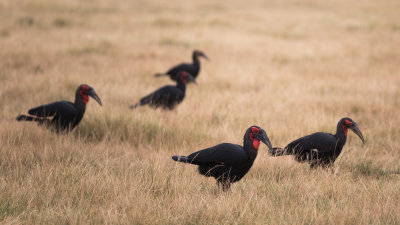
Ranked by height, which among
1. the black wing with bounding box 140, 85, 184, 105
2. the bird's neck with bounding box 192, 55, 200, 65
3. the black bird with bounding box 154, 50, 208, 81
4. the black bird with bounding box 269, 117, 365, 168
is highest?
the bird's neck with bounding box 192, 55, 200, 65

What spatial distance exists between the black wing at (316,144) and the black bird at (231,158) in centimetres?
98

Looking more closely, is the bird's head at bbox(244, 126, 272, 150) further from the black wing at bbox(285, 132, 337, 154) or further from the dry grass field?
the black wing at bbox(285, 132, 337, 154)

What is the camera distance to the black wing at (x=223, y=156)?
12.4ft

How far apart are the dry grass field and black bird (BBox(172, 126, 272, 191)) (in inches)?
6.8

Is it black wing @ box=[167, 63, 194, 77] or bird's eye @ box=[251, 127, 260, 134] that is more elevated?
black wing @ box=[167, 63, 194, 77]

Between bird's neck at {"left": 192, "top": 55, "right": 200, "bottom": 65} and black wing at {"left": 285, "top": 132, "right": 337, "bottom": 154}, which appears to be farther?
bird's neck at {"left": 192, "top": 55, "right": 200, "bottom": 65}

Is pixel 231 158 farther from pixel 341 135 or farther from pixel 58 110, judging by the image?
pixel 58 110

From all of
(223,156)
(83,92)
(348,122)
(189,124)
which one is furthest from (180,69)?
(223,156)

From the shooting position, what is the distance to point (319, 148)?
181 inches

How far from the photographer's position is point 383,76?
10.1 metres

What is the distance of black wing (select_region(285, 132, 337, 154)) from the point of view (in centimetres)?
458

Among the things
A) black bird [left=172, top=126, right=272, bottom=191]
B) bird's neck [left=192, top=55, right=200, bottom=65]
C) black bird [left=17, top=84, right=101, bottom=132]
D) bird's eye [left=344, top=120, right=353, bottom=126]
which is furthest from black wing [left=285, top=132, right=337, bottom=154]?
bird's neck [left=192, top=55, right=200, bottom=65]

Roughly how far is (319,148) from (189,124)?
1.98m

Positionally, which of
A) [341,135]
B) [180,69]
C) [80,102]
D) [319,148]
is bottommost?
[319,148]
